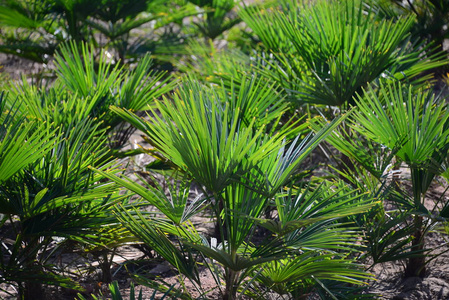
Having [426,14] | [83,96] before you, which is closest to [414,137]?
[83,96]

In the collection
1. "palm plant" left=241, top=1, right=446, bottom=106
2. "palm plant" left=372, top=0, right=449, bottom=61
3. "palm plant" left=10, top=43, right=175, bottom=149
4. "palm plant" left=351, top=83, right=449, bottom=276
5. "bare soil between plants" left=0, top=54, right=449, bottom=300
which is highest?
"palm plant" left=372, top=0, right=449, bottom=61

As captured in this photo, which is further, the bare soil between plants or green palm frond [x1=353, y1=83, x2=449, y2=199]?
the bare soil between plants

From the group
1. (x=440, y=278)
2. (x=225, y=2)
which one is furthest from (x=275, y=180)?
(x=225, y=2)

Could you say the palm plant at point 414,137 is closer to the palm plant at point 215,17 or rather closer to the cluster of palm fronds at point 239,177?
the cluster of palm fronds at point 239,177

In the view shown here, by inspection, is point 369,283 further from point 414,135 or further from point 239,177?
point 239,177

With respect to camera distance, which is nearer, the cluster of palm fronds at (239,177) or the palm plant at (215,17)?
the cluster of palm fronds at (239,177)

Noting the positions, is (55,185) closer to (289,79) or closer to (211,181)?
(211,181)

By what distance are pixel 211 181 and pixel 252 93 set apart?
88cm

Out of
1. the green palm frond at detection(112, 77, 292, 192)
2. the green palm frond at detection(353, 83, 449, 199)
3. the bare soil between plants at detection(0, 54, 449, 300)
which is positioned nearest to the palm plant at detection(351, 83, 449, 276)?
the green palm frond at detection(353, 83, 449, 199)

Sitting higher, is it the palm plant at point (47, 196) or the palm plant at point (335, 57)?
the palm plant at point (335, 57)

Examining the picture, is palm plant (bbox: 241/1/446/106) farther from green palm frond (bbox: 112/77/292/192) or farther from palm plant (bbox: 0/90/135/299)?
palm plant (bbox: 0/90/135/299)

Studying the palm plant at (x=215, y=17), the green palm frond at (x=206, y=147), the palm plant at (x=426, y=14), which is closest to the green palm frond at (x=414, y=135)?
the green palm frond at (x=206, y=147)

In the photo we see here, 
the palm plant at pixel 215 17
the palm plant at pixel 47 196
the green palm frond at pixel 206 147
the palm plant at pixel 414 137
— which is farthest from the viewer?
the palm plant at pixel 215 17

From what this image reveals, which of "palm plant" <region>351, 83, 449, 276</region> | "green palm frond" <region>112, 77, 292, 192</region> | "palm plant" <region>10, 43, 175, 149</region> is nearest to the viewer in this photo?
"green palm frond" <region>112, 77, 292, 192</region>
